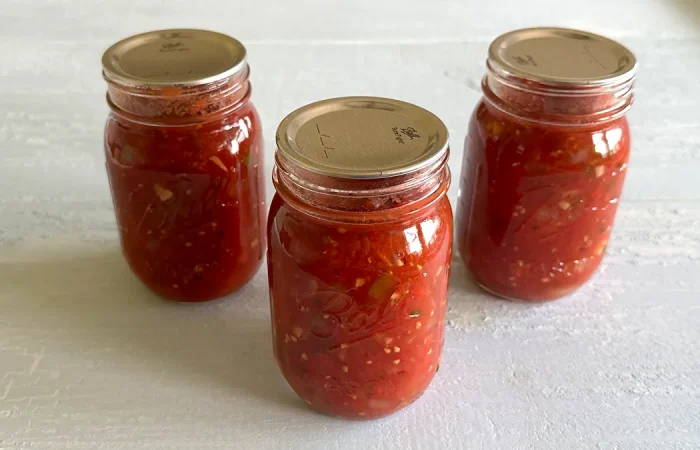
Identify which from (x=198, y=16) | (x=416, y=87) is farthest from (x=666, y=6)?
(x=198, y=16)

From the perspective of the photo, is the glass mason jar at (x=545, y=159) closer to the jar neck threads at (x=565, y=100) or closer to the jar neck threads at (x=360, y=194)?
the jar neck threads at (x=565, y=100)

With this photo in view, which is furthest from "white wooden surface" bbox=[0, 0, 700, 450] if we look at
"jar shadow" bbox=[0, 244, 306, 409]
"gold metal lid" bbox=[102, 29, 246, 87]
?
"gold metal lid" bbox=[102, 29, 246, 87]

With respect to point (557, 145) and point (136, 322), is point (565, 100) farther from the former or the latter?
point (136, 322)

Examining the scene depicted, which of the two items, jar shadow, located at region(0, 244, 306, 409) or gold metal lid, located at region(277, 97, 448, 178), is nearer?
gold metal lid, located at region(277, 97, 448, 178)

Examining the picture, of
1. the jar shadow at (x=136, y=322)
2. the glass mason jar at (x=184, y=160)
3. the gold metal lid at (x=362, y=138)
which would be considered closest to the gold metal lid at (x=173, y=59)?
the glass mason jar at (x=184, y=160)

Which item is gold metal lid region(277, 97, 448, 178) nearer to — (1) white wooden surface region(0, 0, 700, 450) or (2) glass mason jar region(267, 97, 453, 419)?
(2) glass mason jar region(267, 97, 453, 419)

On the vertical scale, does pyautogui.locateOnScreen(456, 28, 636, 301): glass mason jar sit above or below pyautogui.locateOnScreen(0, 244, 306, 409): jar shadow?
above
